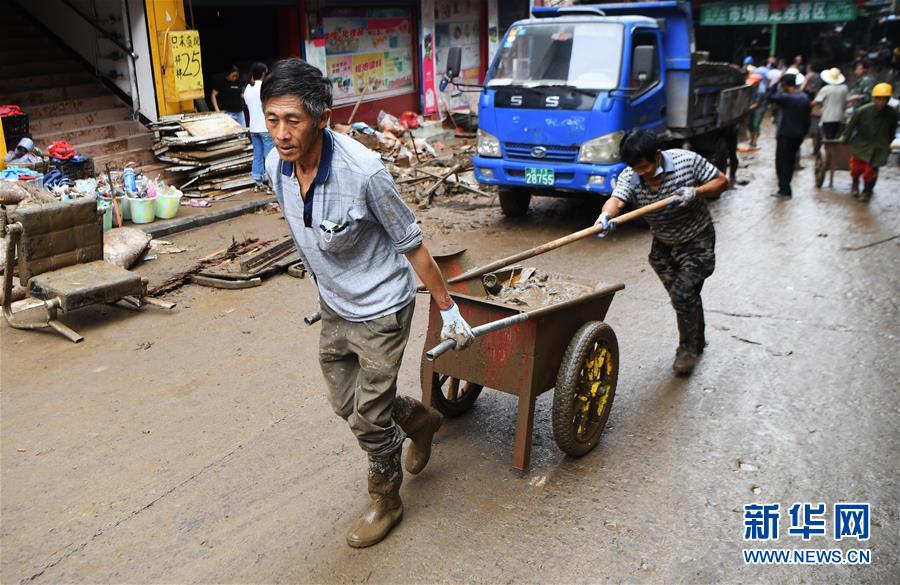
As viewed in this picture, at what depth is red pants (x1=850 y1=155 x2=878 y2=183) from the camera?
11.2 metres

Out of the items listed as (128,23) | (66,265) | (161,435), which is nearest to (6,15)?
(128,23)

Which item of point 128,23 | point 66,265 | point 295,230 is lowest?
point 66,265

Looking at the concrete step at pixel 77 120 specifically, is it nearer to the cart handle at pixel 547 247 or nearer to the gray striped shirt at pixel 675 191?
the cart handle at pixel 547 247

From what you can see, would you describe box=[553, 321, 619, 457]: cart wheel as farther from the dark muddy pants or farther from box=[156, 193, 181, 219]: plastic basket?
the dark muddy pants

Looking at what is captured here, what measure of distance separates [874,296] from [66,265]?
23.3 ft

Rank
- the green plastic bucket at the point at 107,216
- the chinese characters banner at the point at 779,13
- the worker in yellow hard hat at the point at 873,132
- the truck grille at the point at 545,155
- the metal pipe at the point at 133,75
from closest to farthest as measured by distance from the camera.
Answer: the green plastic bucket at the point at 107,216
the truck grille at the point at 545,155
the worker in yellow hard hat at the point at 873,132
the metal pipe at the point at 133,75
the chinese characters banner at the point at 779,13

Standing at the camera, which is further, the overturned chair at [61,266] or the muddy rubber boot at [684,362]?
the overturned chair at [61,266]

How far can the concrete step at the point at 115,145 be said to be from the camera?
10680 mm

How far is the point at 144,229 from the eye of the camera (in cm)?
925

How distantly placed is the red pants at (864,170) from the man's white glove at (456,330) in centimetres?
988

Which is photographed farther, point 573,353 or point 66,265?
point 66,265

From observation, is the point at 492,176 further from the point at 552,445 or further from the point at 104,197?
the point at 552,445

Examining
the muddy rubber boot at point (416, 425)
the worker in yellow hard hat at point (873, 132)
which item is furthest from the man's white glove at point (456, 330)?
the worker in yellow hard hat at point (873, 132)

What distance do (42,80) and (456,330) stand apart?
10557 millimetres
